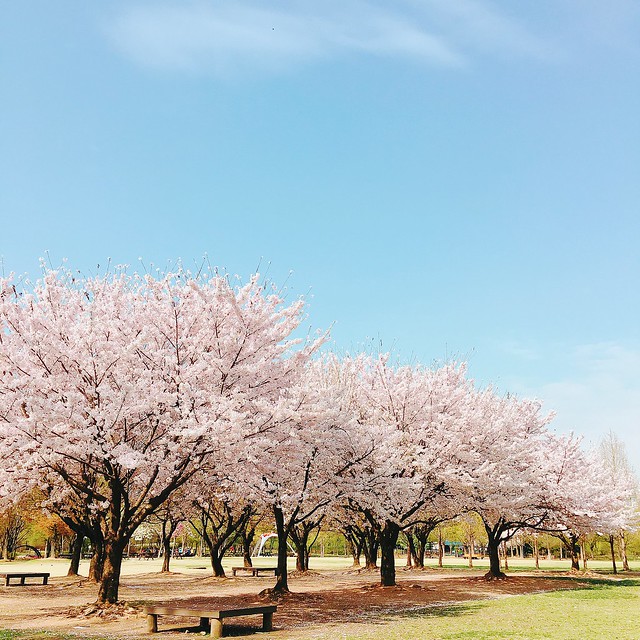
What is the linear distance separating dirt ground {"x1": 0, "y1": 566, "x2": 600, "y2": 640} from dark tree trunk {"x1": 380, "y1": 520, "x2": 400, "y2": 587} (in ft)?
1.65

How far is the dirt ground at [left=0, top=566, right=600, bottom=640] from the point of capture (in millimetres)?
14727

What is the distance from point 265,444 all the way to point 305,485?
6528 mm

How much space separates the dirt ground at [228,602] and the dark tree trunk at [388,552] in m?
0.50

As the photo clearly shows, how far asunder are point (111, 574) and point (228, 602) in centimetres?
494

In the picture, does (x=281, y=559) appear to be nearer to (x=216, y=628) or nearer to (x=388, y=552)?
(x=388, y=552)

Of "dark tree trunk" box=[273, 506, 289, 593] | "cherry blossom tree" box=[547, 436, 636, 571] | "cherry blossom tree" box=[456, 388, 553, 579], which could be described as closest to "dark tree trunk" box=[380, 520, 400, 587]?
"cherry blossom tree" box=[456, 388, 553, 579]

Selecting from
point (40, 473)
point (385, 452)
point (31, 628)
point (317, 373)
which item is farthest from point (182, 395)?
point (317, 373)

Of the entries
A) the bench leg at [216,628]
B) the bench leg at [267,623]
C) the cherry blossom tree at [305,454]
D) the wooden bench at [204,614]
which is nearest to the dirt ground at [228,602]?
the bench leg at [267,623]

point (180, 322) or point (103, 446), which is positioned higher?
point (180, 322)

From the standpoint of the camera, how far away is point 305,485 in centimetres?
2253

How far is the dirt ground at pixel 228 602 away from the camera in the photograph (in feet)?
48.3

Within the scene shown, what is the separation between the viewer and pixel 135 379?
1780 cm

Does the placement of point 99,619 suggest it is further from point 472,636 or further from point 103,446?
point 472,636

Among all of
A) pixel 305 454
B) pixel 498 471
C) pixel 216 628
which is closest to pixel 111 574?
pixel 216 628
